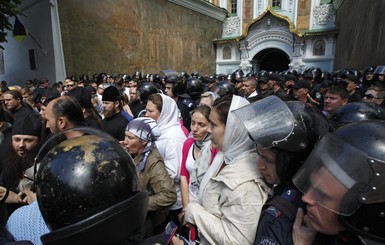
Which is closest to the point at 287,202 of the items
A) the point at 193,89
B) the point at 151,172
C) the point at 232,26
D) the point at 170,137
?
the point at 151,172

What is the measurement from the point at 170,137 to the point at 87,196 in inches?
82.8

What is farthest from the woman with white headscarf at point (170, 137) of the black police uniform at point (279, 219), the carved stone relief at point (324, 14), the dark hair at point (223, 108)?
the carved stone relief at point (324, 14)

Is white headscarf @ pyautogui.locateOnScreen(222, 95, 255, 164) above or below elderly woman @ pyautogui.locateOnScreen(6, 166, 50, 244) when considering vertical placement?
above

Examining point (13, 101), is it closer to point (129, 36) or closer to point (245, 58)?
point (129, 36)

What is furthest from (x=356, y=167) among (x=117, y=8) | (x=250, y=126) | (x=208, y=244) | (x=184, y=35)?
(x=184, y=35)

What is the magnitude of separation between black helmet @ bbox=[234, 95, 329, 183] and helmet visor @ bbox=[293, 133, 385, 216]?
0.72 ft

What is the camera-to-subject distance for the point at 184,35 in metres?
20.2

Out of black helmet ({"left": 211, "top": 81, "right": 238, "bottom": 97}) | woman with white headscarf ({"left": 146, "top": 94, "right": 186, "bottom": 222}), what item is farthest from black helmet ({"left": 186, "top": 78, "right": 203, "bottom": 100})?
woman with white headscarf ({"left": 146, "top": 94, "right": 186, "bottom": 222})

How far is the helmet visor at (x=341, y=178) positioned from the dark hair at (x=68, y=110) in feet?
6.86

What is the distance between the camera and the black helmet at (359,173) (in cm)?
90

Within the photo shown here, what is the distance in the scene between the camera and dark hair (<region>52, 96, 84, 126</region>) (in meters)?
2.37

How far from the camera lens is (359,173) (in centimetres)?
93

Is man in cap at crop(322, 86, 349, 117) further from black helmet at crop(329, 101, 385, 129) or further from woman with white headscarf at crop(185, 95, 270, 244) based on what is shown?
woman with white headscarf at crop(185, 95, 270, 244)

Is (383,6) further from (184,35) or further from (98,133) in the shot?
(184,35)
